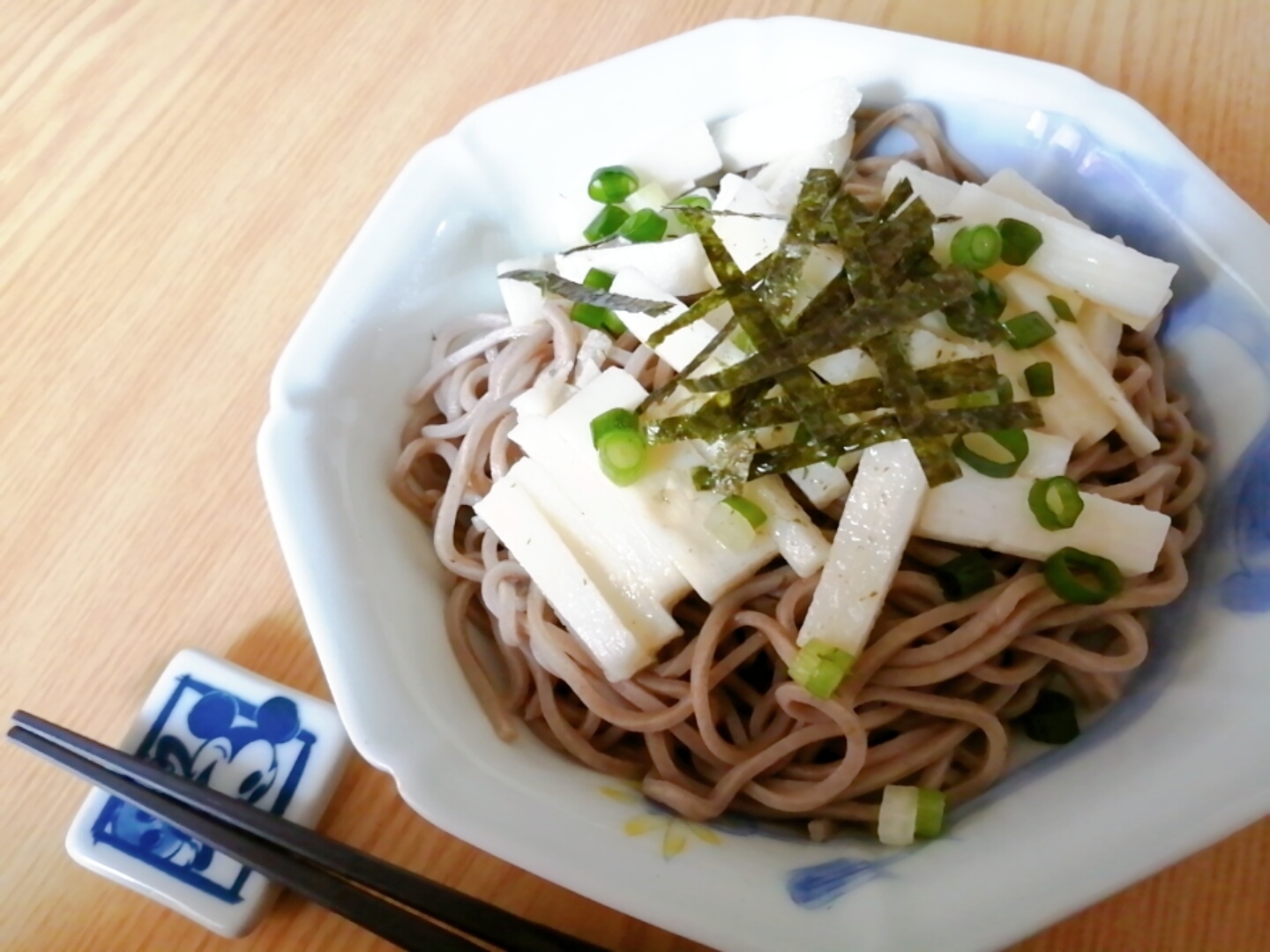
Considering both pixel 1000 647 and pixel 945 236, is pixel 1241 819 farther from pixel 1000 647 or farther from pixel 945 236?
pixel 945 236

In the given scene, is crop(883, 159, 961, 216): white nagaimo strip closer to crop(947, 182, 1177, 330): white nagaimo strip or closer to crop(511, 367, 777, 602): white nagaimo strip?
crop(947, 182, 1177, 330): white nagaimo strip

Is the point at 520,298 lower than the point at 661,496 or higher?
higher

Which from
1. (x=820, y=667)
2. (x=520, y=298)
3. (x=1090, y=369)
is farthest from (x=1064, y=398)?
(x=520, y=298)

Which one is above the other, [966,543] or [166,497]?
[166,497]

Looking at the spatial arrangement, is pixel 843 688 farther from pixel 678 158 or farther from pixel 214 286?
pixel 214 286

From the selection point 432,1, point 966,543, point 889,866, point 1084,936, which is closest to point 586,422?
point 966,543
